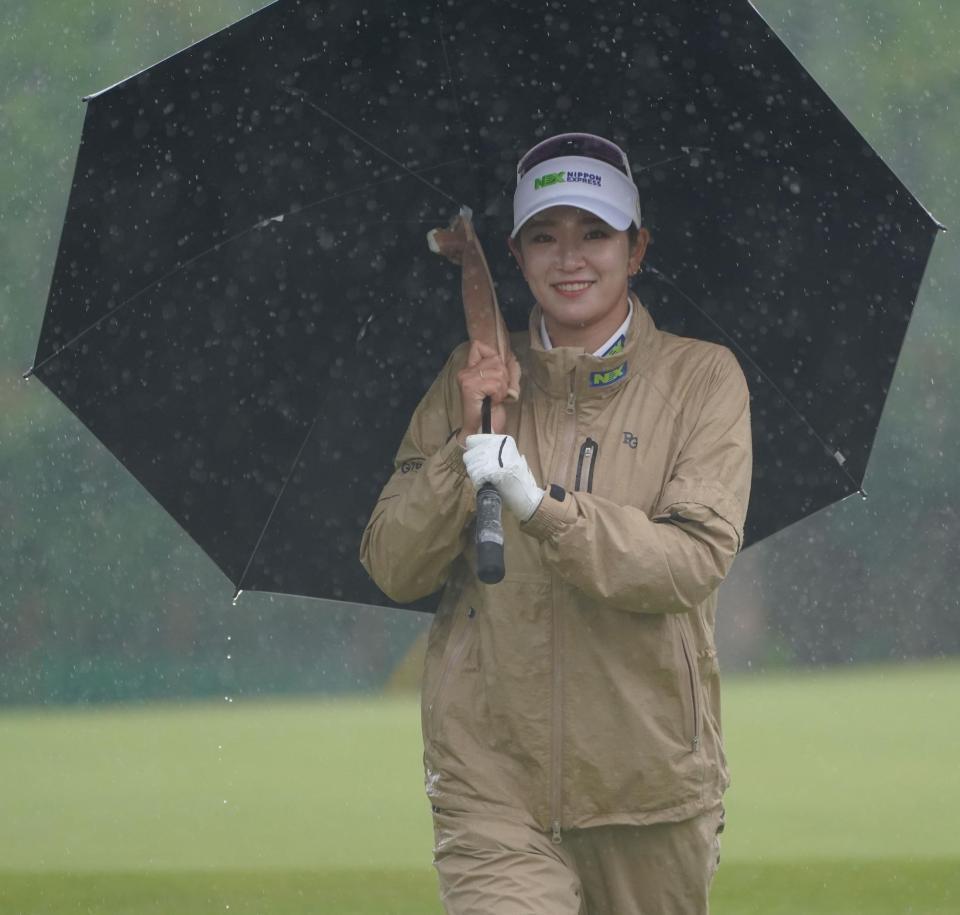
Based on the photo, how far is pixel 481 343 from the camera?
3682 millimetres

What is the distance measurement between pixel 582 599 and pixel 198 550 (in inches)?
631

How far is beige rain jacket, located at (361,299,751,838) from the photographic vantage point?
350cm

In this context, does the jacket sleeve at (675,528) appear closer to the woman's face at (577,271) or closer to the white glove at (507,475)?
the white glove at (507,475)

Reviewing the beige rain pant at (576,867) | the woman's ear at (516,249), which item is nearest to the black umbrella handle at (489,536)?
the beige rain pant at (576,867)

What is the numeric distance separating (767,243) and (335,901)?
389 cm

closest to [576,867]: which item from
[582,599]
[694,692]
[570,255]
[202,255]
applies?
[694,692]

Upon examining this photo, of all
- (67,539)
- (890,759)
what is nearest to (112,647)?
(67,539)

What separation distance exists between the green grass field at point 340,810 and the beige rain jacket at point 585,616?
3.45m

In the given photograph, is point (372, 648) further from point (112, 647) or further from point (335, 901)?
point (335, 901)

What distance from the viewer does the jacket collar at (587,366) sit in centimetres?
361

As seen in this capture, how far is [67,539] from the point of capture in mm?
18922

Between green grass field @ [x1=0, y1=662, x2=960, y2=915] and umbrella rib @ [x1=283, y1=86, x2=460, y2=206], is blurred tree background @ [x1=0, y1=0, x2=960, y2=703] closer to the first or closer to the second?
green grass field @ [x1=0, y1=662, x2=960, y2=915]

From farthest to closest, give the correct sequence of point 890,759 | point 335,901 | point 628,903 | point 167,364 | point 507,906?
point 890,759 < point 335,901 < point 167,364 < point 628,903 < point 507,906

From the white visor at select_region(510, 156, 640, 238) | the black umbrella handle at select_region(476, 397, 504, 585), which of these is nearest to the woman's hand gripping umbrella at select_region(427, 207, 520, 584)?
the black umbrella handle at select_region(476, 397, 504, 585)
